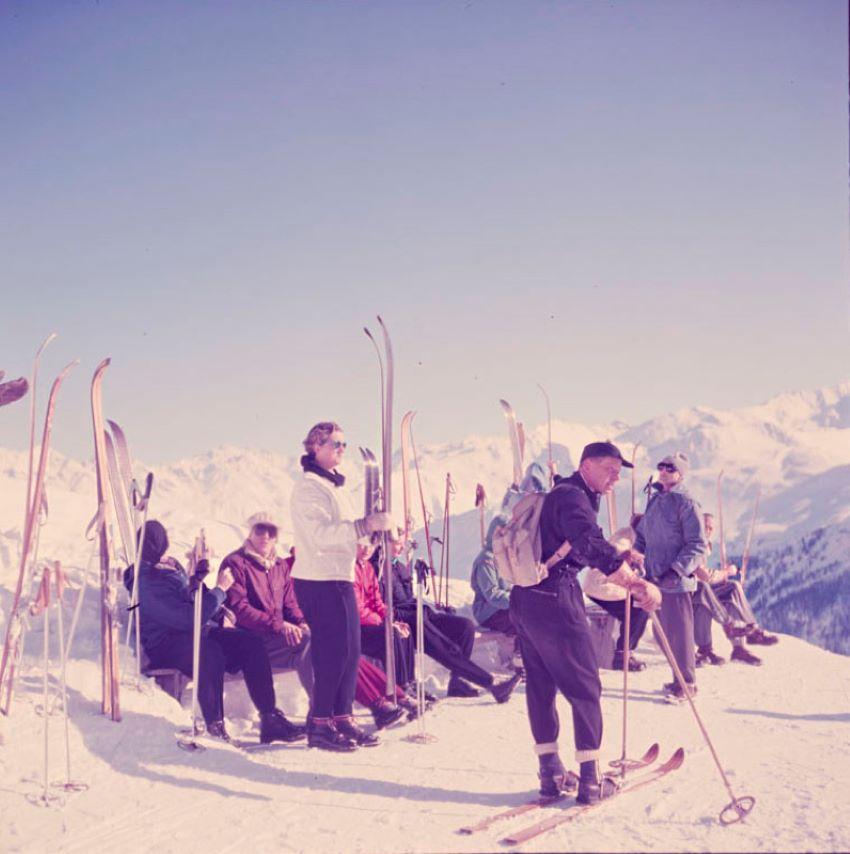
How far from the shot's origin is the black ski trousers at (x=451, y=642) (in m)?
6.07

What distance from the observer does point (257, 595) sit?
5.64 meters

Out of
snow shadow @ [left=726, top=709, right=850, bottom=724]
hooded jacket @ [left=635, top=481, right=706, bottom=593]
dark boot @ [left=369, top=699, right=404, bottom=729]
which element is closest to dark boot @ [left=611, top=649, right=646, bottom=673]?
hooded jacket @ [left=635, top=481, right=706, bottom=593]

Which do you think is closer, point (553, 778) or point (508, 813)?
point (508, 813)

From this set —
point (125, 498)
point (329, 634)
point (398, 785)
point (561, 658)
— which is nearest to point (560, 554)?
point (561, 658)

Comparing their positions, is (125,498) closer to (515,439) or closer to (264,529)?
(264,529)

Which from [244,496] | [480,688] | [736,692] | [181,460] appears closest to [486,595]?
[480,688]

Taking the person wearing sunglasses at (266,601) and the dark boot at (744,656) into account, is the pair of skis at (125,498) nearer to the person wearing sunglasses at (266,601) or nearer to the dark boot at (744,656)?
the person wearing sunglasses at (266,601)

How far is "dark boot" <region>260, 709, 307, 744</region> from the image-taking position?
5059mm

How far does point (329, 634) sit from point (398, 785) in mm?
830

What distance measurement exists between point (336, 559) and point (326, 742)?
0.94m

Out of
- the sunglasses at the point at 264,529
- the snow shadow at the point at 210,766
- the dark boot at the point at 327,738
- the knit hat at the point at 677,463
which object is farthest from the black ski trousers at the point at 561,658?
the knit hat at the point at 677,463

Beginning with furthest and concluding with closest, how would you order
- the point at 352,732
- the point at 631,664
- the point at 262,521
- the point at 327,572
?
the point at 631,664, the point at 262,521, the point at 352,732, the point at 327,572

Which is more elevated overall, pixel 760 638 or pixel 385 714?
pixel 385 714

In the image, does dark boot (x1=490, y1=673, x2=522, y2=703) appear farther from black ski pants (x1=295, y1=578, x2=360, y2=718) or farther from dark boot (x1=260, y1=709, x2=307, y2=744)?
black ski pants (x1=295, y1=578, x2=360, y2=718)
